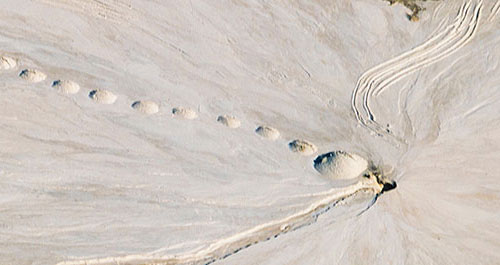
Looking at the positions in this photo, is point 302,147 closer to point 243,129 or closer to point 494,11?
point 243,129

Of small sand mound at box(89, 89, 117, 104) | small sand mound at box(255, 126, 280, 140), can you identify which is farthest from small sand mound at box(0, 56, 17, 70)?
small sand mound at box(255, 126, 280, 140)

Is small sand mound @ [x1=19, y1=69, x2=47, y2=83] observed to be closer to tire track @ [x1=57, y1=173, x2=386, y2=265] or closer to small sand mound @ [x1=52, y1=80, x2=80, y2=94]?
small sand mound @ [x1=52, y1=80, x2=80, y2=94]

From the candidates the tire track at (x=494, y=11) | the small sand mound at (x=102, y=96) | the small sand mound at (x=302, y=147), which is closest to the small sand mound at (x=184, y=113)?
the small sand mound at (x=102, y=96)

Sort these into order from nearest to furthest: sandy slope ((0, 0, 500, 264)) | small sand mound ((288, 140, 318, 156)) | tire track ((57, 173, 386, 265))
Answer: tire track ((57, 173, 386, 265)), sandy slope ((0, 0, 500, 264)), small sand mound ((288, 140, 318, 156))

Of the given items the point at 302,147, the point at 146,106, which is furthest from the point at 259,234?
the point at 146,106

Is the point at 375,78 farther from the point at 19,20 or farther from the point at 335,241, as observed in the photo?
the point at 19,20

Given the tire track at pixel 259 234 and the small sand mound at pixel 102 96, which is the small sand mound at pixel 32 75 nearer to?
the small sand mound at pixel 102 96

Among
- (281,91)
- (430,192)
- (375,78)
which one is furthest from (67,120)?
(430,192)
